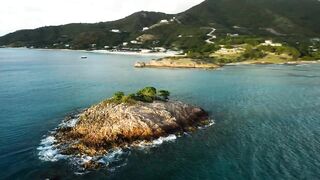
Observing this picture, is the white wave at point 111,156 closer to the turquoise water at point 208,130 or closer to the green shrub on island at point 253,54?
the turquoise water at point 208,130

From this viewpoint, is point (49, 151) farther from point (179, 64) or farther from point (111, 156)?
point (179, 64)

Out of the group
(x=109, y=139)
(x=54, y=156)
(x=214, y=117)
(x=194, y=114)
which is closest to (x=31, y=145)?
(x=54, y=156)

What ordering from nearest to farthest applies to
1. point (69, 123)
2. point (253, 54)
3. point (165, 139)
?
point (165, 139)
point (69, 123)
point (253, 54)

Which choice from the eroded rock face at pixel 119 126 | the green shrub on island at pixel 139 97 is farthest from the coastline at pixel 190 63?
the eroded rock face at pixel 119 126

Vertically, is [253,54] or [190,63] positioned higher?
[253,54]

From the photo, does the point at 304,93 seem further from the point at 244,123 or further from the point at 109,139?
the point at 109,139

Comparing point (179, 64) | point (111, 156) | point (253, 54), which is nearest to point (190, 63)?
point (179, 64)
